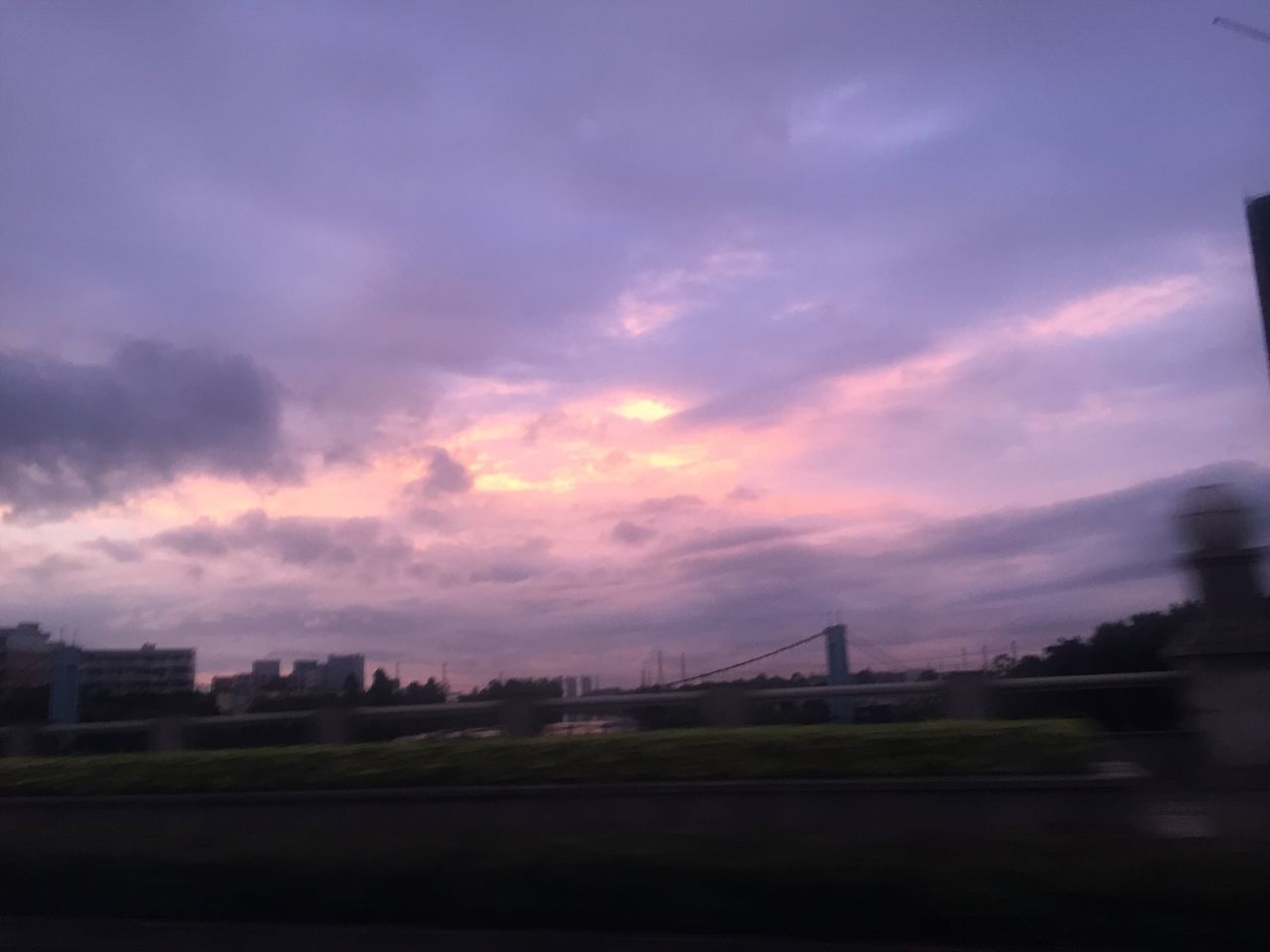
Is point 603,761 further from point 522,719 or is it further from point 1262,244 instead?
point 1262,244

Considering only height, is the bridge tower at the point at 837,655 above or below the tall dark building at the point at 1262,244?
below

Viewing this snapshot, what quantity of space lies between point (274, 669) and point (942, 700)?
15961mm

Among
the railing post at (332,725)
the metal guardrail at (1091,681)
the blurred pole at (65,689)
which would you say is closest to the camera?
the metal guardrail at (1091,681)

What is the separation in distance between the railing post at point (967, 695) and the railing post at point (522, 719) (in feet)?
17.5

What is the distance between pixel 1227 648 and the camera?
12.9 metres

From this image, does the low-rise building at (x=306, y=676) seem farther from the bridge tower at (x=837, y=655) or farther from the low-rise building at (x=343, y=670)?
the bridge tower at (x=837, y=655)

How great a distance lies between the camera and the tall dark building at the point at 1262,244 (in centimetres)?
3506

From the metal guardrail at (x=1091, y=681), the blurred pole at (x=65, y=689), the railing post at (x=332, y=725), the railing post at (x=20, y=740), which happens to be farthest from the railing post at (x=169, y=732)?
the metal guardrail at (x=1091, y=681)

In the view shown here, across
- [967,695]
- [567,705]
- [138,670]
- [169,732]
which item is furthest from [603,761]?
[138,670]

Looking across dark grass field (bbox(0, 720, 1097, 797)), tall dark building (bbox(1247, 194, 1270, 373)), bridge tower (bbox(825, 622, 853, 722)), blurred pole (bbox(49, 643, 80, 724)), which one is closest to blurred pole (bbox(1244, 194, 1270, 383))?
tall dark building (bbox(1247, 194, 1270, 373))

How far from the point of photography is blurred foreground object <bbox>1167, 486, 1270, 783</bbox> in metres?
12.7

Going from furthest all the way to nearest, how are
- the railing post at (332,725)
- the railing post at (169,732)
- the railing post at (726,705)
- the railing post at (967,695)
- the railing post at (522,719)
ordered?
the railing post at (169,732) < the railing post at (332,725) < the railing post at (522,719) < the railing post at (726,705) < the railing post at (967,695)

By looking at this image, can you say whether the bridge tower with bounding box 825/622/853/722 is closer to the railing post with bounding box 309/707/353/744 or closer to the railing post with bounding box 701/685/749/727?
the railing post with bounding box 701/685/749/727

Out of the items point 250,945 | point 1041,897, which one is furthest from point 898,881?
point 250,945
